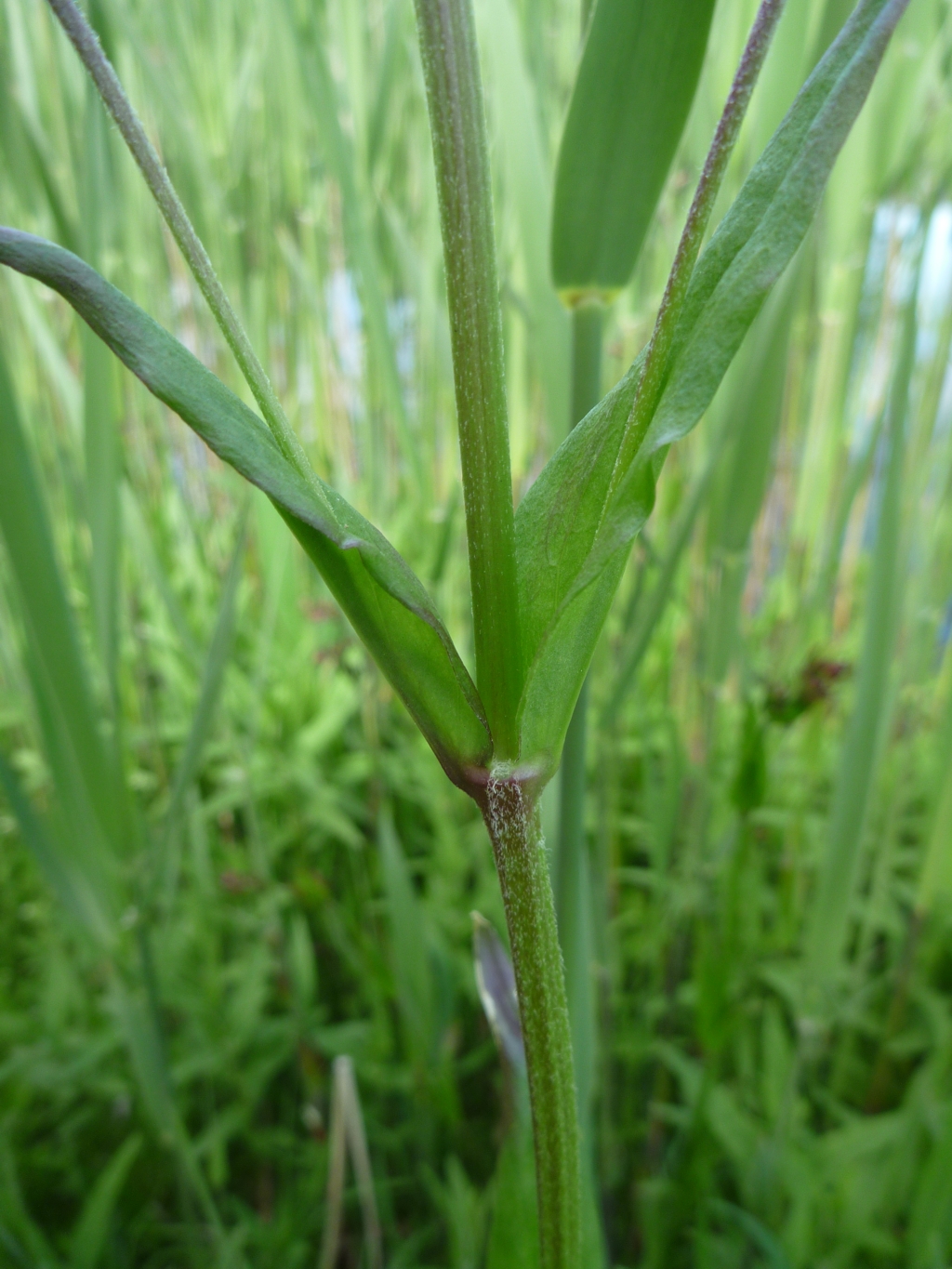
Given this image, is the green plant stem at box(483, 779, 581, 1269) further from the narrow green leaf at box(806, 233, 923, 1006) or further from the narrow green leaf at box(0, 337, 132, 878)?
the narrow green leaf at box(806, 233, 923, 1006)

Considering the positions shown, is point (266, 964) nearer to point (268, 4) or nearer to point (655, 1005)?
point (655, 1005)

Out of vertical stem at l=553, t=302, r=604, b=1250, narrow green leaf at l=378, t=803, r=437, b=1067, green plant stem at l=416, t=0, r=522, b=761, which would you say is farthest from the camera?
narrow green leaf at l=378, t=803, r=437, b=1067

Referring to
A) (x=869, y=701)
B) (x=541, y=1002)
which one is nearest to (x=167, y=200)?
(x=541, y=1002)

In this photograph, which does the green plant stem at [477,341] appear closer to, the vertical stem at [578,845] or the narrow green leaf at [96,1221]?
the vertical stem at [578,845]

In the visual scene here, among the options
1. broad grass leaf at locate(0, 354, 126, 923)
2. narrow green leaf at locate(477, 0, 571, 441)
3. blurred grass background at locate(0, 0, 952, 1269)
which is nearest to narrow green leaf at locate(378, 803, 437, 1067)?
blurred grass background at locate(0, 0, 952, 1269)

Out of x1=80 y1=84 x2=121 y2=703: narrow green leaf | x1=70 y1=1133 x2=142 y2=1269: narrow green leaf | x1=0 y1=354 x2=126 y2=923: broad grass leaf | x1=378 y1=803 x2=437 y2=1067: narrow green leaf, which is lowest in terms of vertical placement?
x1=70 y1=1133 x2=142 y2=1269: narrow green leaf

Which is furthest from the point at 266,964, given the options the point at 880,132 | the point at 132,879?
the point at 880,132

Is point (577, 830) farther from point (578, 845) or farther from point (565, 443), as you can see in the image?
point (565, 443)

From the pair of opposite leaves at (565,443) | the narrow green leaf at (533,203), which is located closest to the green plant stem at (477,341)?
the pair of opposite leaves at (565,443)
